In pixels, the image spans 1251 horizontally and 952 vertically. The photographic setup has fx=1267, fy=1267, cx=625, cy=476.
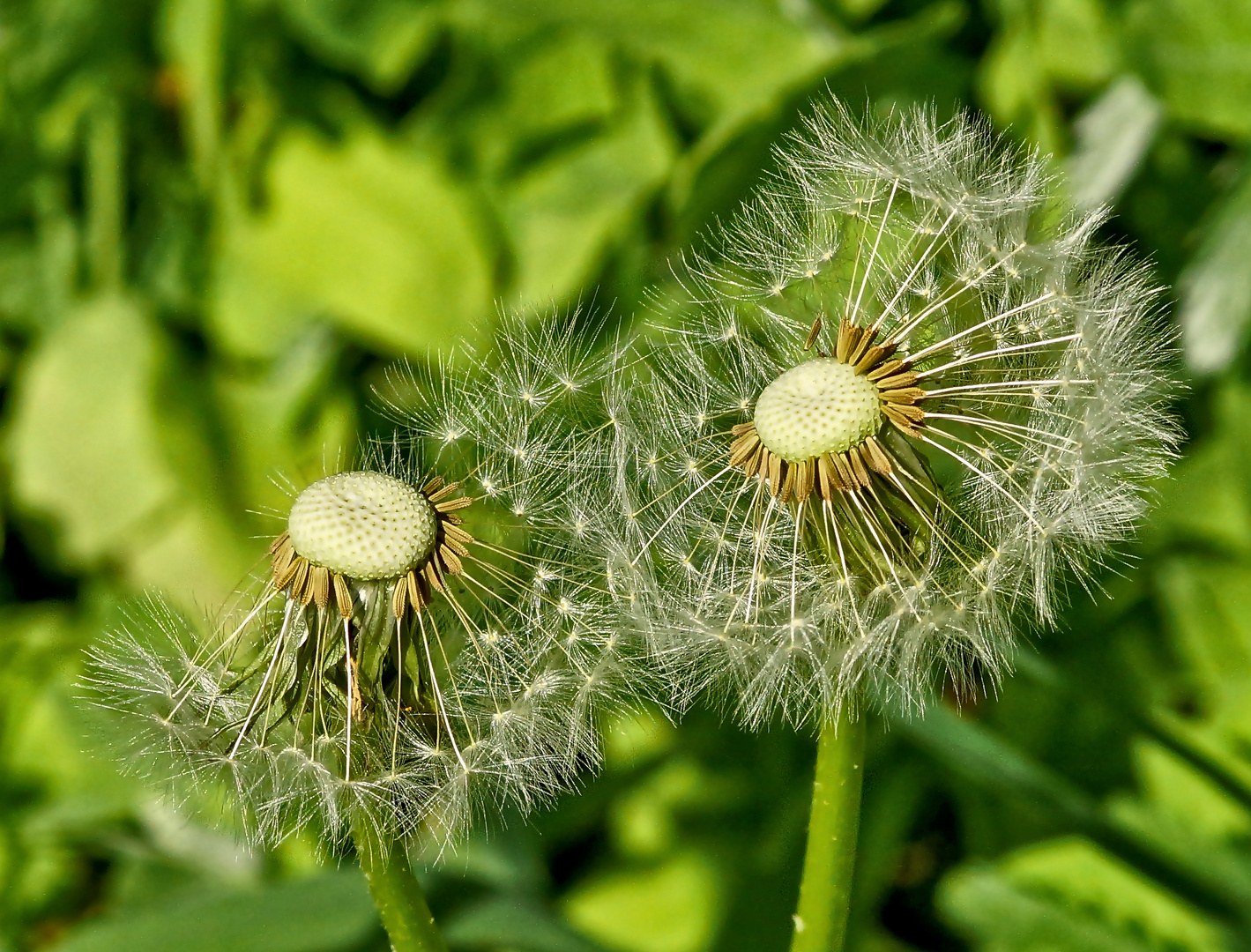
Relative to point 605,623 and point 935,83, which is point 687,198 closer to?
point 935,83

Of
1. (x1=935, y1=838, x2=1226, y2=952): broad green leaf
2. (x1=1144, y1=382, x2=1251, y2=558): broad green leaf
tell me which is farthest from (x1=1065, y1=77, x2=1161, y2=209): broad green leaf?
(x1=935, y1=838, x2=1226, y2=952): broad green leaf

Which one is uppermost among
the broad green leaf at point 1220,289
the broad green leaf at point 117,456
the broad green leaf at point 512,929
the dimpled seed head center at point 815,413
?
the broad green leaf at point 1220,289

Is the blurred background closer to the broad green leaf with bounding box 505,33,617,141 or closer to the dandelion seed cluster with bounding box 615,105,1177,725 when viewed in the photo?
the broad green leaf with bounding box 505,33,617,141

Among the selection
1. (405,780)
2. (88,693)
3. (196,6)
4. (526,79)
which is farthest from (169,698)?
(196,6)

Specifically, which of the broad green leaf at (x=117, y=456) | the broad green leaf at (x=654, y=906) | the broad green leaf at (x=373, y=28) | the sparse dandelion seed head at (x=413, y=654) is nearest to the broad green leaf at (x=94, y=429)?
the broad green leaf at (x=117, y=456)

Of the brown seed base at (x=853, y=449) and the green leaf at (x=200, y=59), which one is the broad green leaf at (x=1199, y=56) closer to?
the brown seed base at (x=853, y=449)

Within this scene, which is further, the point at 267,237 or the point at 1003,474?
the point at 267,237
